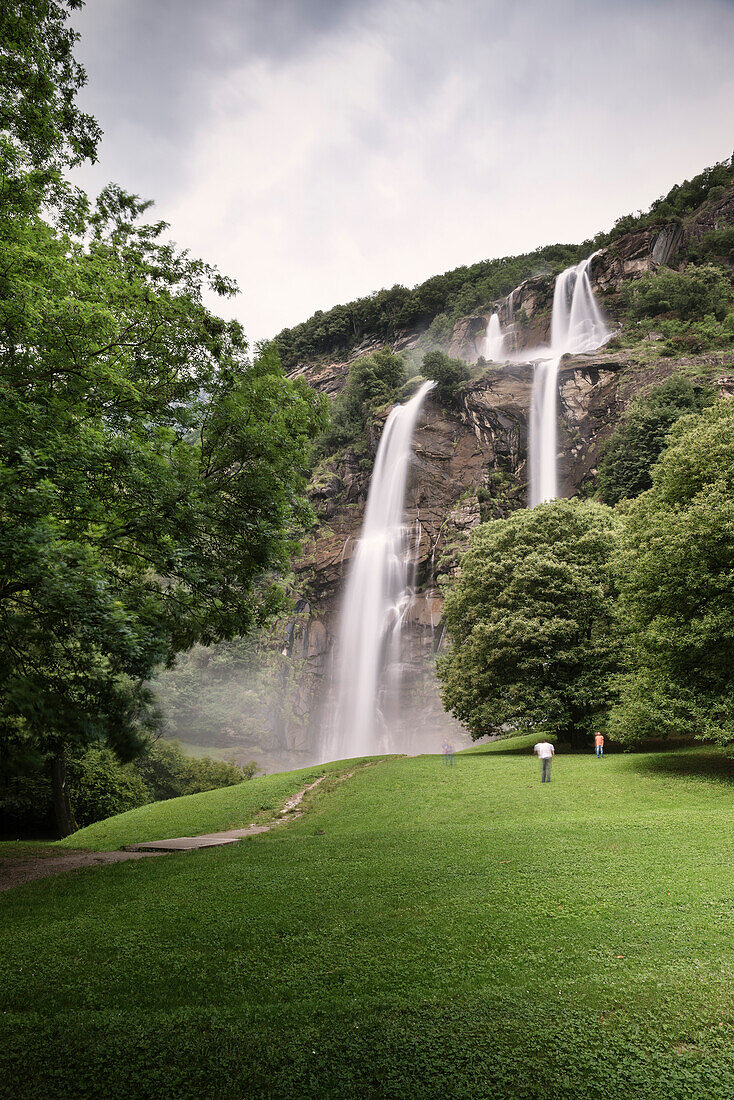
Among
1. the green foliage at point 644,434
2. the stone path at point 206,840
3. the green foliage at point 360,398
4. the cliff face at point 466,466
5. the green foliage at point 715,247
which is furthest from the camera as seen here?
the green foliage at point 360,398

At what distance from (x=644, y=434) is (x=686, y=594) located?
22.9 meters

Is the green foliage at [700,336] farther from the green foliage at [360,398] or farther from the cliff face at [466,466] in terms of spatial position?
the green foliage at [360,398]

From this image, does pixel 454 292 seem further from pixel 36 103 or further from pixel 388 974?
pixel 388 974

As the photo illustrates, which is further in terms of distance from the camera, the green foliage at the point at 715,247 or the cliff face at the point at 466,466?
the green foliage at the point at 715,247

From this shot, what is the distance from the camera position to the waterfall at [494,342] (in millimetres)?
61719

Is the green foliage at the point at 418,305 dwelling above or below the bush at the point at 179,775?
above

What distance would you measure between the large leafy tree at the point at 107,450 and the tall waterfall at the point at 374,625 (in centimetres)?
3335

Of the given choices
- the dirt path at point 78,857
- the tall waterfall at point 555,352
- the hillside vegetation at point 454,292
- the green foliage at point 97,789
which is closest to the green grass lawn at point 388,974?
the dirt path at point 78,857

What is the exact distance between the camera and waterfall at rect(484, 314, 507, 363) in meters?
61.7

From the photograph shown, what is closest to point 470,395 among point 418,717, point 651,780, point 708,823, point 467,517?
point 467,517

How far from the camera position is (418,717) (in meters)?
41.3

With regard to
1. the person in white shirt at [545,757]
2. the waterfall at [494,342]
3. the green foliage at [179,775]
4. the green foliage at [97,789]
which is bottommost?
the green foliage at [179,775]

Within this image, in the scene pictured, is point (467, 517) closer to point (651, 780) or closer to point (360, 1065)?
point (651, 780)

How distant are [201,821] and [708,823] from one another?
12663 mm
